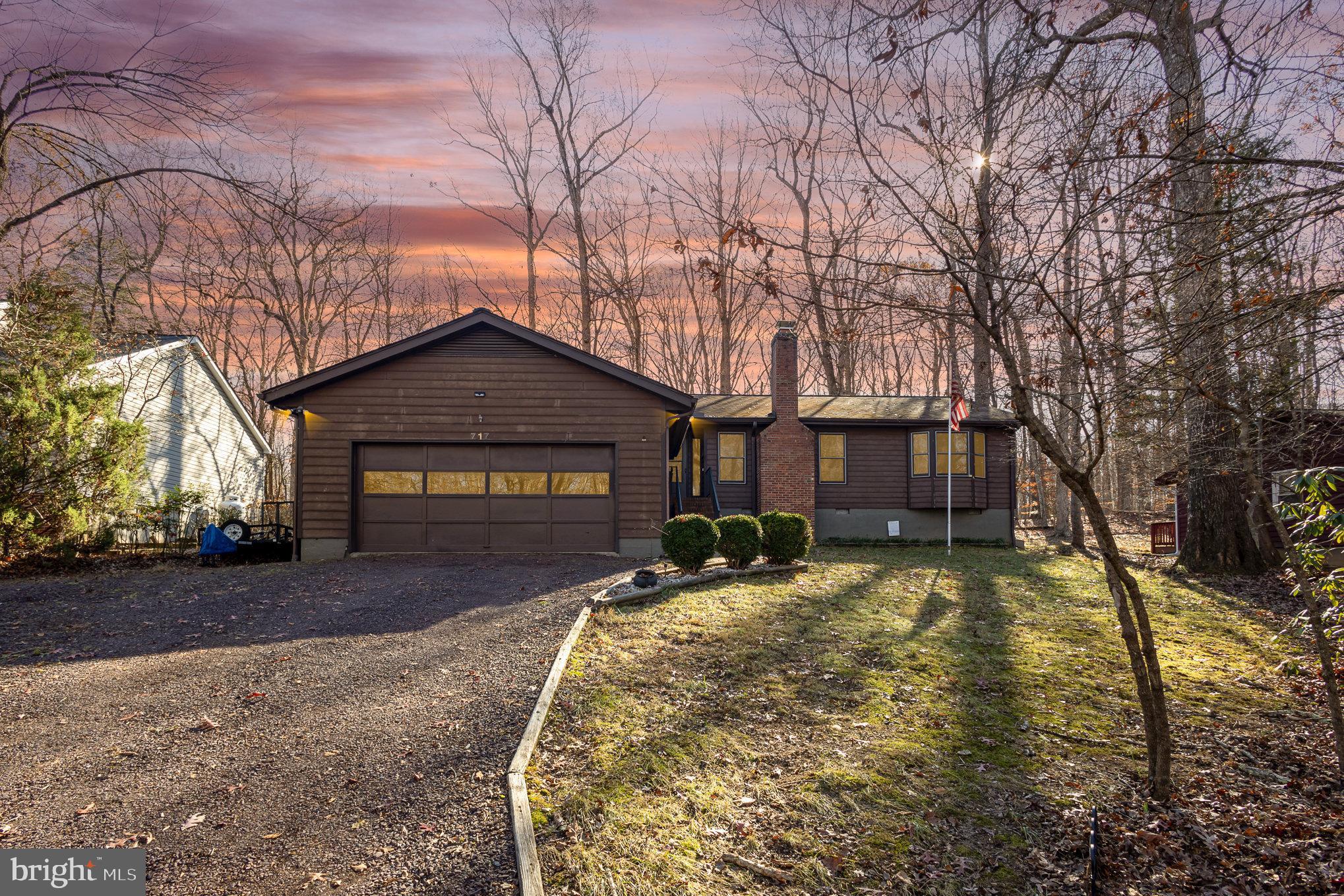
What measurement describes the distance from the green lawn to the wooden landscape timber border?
0.11 metres

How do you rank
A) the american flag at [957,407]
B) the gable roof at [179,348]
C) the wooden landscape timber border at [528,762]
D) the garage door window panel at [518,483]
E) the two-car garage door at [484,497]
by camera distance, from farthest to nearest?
the gable roof at [179,348] → the american flag at [957,407] → the garage door window panel at [518,483] → the two-car garage door at [484,497] → the wooden landscape timber border at [528,762]

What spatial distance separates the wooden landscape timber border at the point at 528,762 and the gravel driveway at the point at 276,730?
A: 100mm

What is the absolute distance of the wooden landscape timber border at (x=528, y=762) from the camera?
12.8 ft

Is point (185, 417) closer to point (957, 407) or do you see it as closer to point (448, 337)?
point (448, 337)

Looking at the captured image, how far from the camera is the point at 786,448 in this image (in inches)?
854

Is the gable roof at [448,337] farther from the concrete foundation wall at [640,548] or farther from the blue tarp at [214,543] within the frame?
the concrete foundation wall at [640,548]

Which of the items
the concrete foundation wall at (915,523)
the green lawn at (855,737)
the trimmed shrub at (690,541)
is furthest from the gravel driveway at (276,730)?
the concrete foundation wall at (915,523)

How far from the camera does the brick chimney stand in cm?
2152

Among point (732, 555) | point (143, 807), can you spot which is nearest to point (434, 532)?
point (732, 555)

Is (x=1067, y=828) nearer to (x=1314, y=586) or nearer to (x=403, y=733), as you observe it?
(x=1314, y=586)

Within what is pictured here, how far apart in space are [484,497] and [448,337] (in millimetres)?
3418

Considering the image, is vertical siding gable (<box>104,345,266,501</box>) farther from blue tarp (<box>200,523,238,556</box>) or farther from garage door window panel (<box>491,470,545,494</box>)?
garage door window panel (<box>491,470,545,494</box>)

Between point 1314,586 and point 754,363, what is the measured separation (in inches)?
1301

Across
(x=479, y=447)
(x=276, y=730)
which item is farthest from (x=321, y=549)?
(x=276, y=730)
